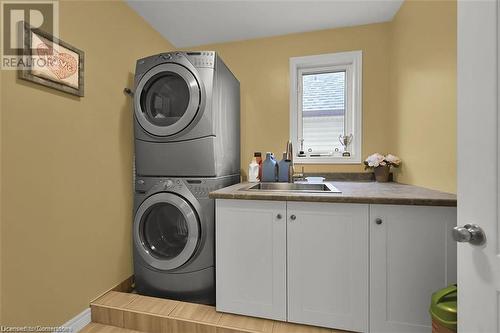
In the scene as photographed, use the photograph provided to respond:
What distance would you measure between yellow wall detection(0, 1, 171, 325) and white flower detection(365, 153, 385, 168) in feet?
6.98

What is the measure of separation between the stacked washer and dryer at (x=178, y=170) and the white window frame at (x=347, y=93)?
864 mm

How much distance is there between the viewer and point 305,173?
2404 millimetres

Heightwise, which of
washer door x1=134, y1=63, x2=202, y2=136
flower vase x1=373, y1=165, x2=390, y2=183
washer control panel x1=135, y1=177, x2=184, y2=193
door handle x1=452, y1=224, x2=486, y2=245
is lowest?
door handle x1=452, y1=224, x2=486, y2=245

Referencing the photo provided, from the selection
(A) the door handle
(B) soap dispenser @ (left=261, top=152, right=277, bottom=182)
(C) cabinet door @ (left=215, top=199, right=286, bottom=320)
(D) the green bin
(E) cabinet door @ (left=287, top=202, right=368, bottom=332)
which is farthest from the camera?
(B) soap dispenser @ (left=261, top=152, right=277, bottom=182)

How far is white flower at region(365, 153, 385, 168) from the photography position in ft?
6.82

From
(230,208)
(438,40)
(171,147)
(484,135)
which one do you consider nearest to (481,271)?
(484,135)

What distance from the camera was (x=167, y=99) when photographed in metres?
1.85

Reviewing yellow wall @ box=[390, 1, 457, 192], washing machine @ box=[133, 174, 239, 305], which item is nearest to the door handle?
yellow wall @ box=[390, 1, 457, 192]

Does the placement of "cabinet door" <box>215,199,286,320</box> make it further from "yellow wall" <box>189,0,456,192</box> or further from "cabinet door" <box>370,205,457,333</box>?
"yellow wall" <box>189,0,456,192</box>

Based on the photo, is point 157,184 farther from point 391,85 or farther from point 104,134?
point 391,85

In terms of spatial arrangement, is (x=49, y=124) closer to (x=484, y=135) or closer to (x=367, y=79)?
(x=484, y=135)

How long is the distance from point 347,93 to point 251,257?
1889 mm

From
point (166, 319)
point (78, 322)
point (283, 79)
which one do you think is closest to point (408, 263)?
point (166, 319)

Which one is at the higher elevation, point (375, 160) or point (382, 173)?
point (375, 160)
